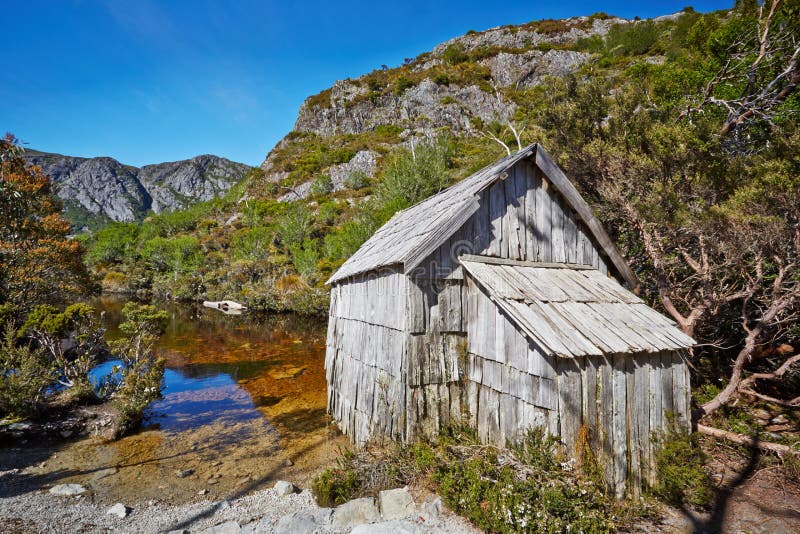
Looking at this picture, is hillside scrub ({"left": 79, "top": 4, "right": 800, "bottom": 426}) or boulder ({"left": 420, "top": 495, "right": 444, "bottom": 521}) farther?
hillside scrub ({"left": 79, "top": 4, "right": 800, "bottom": 426})

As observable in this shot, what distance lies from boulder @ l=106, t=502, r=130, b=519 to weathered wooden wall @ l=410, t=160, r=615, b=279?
6.13 metres

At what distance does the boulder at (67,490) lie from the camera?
6.49m

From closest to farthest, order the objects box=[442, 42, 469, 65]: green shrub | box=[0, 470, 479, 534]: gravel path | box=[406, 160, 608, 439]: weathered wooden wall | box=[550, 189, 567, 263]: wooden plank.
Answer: box=[0, 470, 479, 534]: gravel path < box=[406, 160, 608, 439]: weathered wooden wall < box=[550, 189, 567, 263]: wooden plank < box=[442, 42, 469, 65]: green shrub

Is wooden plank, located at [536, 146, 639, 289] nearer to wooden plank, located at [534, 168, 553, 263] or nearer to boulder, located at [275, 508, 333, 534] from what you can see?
wooden plank, located at [534, 168, 553, 263]

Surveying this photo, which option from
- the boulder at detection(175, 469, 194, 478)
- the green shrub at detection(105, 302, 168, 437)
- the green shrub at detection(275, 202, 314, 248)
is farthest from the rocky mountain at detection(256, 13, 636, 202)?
the boulder at detection(175, 469, 194, 478)

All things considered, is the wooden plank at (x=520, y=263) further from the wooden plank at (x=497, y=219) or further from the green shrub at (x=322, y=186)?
the green shrub at (x=322, y=186)

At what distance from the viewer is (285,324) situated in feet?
86.4

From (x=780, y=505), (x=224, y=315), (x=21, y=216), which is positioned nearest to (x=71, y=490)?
(x=21, y=216)

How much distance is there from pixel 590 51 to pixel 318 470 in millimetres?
87292

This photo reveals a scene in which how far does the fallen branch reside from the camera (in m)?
5.88

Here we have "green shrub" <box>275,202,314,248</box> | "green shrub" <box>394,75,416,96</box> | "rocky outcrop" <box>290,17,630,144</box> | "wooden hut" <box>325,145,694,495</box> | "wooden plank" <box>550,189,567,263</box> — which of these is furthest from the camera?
"green shrub" <box>394,75,416,96</box>

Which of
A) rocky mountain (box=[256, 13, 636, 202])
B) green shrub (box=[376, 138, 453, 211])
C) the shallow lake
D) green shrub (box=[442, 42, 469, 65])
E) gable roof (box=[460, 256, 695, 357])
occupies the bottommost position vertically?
the shallow lake

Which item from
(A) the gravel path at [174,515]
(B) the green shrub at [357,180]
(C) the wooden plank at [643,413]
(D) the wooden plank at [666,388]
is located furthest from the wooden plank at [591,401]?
(B) the green shrub at [357,180]

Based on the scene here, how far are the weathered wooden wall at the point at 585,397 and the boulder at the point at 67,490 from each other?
24.3ft
